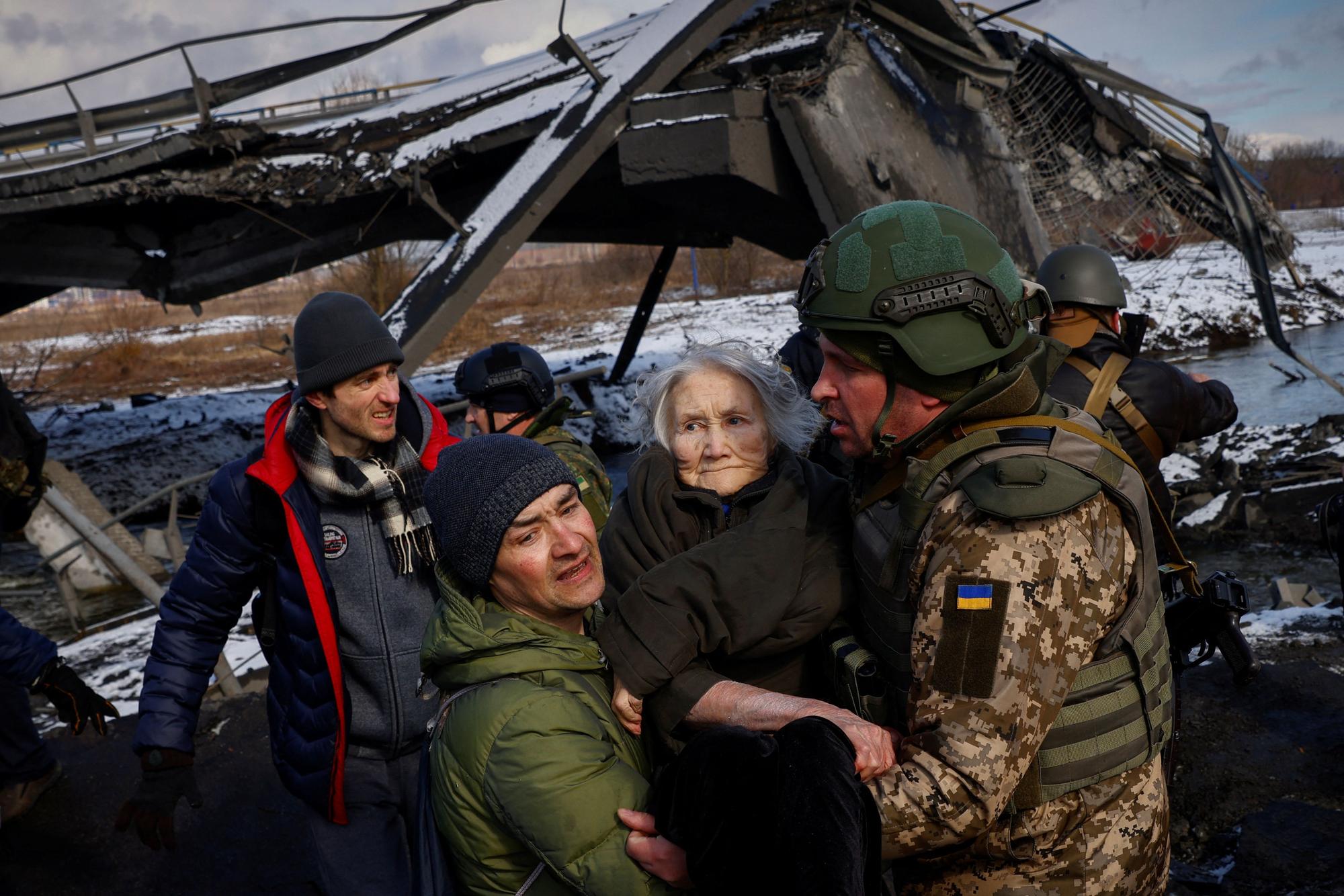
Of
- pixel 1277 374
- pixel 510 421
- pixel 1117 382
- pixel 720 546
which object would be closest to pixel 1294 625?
pixel 1117 382

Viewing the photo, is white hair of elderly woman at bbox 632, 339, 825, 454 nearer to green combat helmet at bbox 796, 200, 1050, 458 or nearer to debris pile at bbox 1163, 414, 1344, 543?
green combat helmet at bbox 796, 200, 1050, 458

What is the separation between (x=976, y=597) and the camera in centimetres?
145

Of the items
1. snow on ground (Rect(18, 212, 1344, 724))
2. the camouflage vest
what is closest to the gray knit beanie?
snow on ground (Rect(18, 212, 1344, 724))

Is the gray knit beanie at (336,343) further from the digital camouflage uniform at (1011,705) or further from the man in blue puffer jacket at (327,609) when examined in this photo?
the digital camouflage uniform at (1011,705)

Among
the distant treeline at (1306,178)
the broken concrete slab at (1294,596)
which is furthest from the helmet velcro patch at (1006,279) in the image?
the distant treeline at (1306,178)

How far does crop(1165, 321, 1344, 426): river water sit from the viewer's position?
11.0 metres

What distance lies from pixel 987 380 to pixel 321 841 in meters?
2.23

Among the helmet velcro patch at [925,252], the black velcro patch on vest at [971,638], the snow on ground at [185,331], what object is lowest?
the black velcro patch on vest at [971,638]

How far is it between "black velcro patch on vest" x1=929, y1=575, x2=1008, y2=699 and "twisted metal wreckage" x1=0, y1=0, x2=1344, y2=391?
15.0 ft

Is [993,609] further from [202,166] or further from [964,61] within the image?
[202,166]

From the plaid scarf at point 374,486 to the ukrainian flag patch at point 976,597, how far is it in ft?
5.20

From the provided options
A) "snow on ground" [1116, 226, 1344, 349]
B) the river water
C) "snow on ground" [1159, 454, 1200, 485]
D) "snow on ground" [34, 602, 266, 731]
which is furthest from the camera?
"snow on ground" [1116, 226, 1344, 349]

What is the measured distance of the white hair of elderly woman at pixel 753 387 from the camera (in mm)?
2346

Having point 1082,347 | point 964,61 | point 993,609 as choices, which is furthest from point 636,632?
point 964,61
